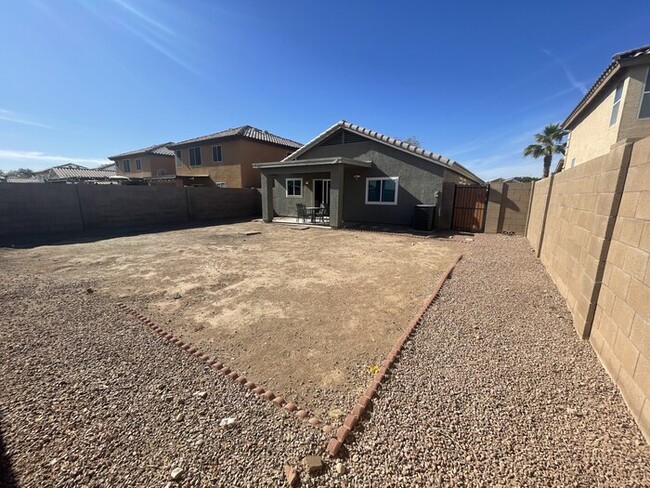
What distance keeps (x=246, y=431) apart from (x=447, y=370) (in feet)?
6.52

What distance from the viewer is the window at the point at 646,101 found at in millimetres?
9338

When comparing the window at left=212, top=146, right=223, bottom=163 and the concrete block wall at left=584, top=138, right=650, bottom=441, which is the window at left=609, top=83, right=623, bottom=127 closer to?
the concrete block wall at left=584, top=138, right=650, bottom=441

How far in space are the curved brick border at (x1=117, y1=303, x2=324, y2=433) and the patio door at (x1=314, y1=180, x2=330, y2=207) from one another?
13.1 meters

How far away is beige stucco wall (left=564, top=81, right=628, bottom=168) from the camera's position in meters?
10.8

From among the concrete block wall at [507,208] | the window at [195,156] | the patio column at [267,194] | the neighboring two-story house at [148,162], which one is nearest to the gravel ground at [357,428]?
the concrete block wall at [507,208]

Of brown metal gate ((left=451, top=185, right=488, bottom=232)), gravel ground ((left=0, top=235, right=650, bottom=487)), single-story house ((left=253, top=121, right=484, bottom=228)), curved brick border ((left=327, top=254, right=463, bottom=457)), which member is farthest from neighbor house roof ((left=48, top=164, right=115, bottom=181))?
curved brick border ((left=327, top=254, right=463, bottom=457))

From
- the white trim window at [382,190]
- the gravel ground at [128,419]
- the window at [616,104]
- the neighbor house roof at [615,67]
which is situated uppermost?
the neighbor house roof at [615,67]

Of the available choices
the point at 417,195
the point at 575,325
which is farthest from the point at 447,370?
the point at 417,195

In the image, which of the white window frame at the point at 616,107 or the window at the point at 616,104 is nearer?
the white window frame at the point at 616,107

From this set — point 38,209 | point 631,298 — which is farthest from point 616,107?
point 38,209

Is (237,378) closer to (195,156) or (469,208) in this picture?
(469,208)

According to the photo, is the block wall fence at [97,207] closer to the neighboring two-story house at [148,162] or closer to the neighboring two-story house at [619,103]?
the neighboring two-story house at [148,162]

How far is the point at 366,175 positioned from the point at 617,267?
12.2 meters

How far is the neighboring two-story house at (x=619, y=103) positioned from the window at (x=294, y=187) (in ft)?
43.5
